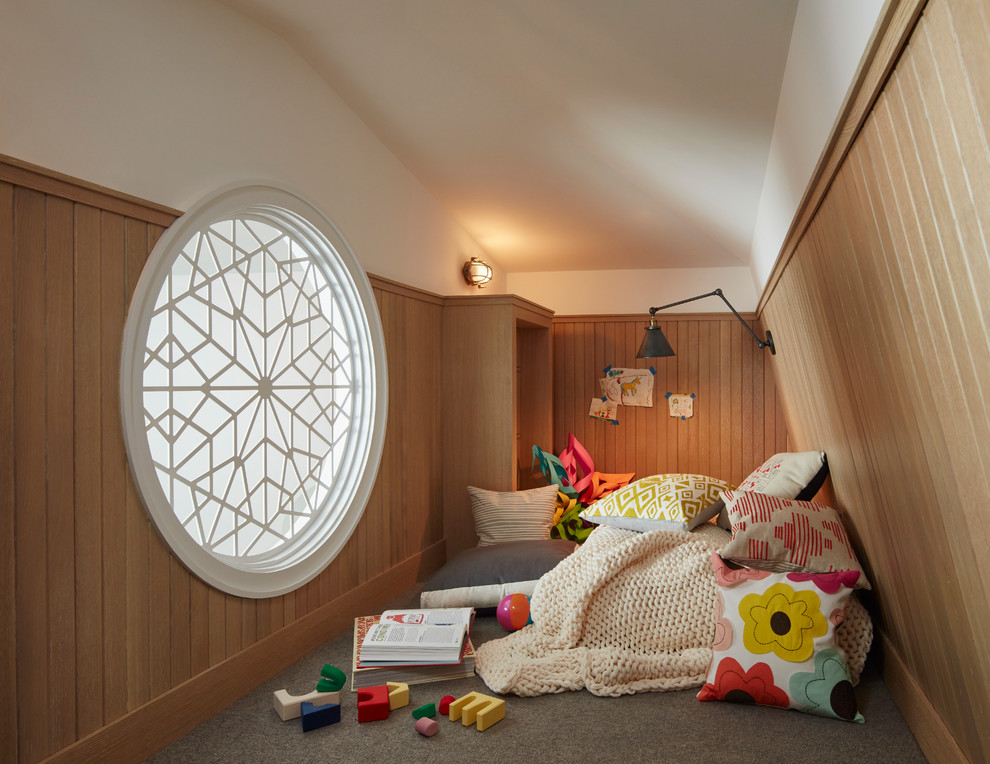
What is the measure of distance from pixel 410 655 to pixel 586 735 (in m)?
0.66

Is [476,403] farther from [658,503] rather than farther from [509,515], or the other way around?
[658,503]

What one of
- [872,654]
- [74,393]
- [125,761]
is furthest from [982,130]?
[125,761]

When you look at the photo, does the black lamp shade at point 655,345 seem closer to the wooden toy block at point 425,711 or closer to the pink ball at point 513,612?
the pink ball at point 513,612

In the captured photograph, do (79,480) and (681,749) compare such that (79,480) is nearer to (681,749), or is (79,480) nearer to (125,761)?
(125,761)

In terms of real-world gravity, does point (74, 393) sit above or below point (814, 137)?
below

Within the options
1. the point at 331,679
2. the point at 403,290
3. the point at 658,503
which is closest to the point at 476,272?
the point at 403,290

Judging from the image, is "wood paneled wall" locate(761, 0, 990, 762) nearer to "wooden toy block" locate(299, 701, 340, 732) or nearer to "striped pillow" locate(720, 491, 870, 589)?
"striped pillow" locate(720, 491, 870, 589)

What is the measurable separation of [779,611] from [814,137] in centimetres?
134

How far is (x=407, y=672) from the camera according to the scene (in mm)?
2461

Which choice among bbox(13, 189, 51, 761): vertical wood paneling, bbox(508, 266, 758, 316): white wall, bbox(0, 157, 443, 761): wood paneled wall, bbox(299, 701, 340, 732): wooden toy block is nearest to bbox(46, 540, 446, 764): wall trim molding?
bbox(0, 157, 443, 761): wood paneled wall

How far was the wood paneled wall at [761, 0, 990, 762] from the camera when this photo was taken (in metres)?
1.01

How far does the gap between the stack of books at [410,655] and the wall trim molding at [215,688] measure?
32 centimetres

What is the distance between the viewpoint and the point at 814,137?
1.77 meters

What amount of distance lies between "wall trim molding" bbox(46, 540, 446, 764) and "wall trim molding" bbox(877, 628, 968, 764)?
2.02 meters
